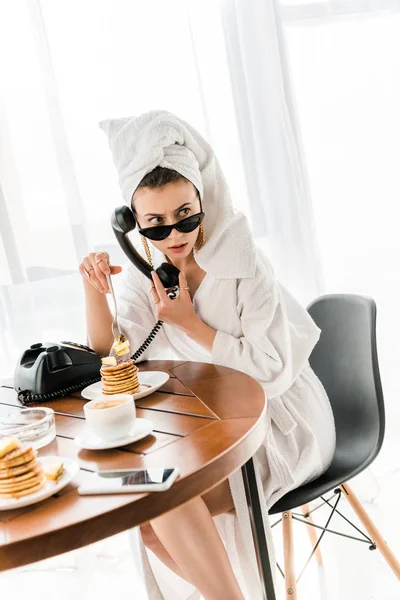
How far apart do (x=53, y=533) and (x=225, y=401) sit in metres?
0.54

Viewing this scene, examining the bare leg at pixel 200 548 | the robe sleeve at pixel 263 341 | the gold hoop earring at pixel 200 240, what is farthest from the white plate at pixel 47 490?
the gold hoop earring at pixel 200 240

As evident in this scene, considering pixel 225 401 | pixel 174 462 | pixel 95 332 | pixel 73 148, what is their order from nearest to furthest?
pixel 174 462 < pixel 225 401 < pixel 95 332 < pixel 73 148

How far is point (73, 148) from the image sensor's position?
258 cm

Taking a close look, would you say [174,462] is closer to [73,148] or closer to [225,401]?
[225,401]

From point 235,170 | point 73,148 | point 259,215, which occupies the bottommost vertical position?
point 259,215

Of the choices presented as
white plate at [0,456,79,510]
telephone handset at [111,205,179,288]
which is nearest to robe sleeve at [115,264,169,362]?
telephone handset at [111,205,179,288]

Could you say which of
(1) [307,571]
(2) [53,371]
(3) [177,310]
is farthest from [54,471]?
(1) [307,571]

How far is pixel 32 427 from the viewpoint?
125 cm

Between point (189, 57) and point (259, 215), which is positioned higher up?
point (189, 57)

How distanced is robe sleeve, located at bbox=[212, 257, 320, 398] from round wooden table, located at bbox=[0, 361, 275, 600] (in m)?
0.09

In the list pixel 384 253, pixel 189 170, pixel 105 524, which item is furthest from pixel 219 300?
pixel 384 253

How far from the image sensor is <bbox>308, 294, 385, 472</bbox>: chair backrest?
1938 millimetres

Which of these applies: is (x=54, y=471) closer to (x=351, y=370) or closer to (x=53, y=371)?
(x=53, y=371)

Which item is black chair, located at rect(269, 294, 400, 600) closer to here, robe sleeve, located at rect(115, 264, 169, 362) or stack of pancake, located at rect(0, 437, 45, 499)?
robe sleeve, located at rect(115, 264, 169, 362)
